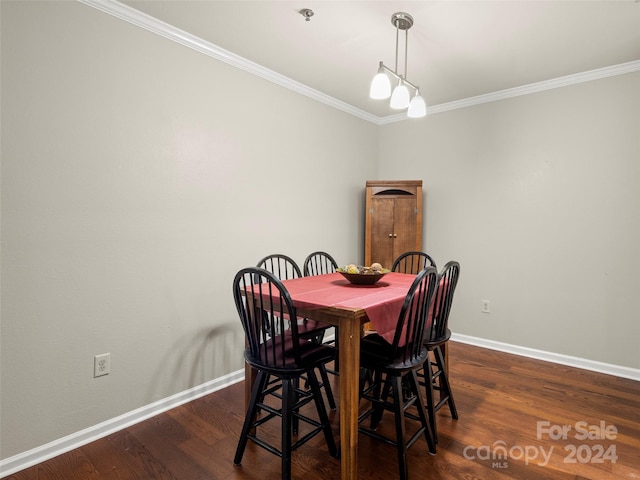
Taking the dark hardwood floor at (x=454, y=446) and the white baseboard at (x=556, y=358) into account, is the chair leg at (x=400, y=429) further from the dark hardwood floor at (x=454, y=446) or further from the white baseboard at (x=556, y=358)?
the white baseboard at (x=556, y=358)

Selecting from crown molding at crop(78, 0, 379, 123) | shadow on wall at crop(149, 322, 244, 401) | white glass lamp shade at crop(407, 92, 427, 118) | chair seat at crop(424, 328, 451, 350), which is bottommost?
shadow on wall at crop(149, 322, 244, 401)

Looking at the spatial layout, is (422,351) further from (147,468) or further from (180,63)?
(180,63)

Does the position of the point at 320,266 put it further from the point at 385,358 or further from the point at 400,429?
the point at 400,429

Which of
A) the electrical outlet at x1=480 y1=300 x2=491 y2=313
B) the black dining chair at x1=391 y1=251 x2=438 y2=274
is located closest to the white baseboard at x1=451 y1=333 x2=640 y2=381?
the electrical outlet at x1=480 y1=300 x2=491 y2=313

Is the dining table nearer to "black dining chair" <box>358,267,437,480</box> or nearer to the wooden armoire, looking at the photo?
"black dining chair" <box>358,267,437,480</box>

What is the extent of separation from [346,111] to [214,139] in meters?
1.76

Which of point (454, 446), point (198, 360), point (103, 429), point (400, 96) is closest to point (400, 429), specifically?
point (454, 446)

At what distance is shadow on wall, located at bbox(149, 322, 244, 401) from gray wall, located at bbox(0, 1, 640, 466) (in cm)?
1

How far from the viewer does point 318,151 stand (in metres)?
3.60

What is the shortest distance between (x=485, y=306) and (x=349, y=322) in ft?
8.20

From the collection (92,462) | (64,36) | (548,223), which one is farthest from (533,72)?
(92,462)

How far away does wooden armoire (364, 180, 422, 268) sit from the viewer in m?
3.80

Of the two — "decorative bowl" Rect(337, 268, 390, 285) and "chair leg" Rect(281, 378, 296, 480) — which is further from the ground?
"decorative bowl" Rect(337, 268, 390, 285)

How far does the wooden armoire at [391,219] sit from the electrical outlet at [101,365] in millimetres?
2606
